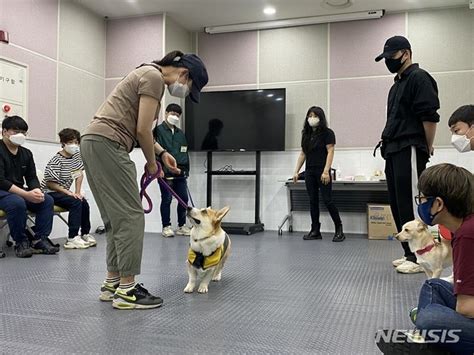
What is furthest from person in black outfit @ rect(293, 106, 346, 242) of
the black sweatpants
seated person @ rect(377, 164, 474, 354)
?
seated person @ rect(377, 164, 474, 354)

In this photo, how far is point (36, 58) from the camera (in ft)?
15.4

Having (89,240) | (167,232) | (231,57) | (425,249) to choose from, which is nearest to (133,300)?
(425,249)

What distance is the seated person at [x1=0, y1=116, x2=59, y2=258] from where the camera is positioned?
354cm

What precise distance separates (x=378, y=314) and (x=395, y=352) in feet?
2.08

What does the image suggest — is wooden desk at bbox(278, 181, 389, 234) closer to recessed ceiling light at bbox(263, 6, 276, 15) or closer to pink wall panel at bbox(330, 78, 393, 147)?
pink wall panel at bbox(330, 78, 393, 147)

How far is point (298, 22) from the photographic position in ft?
19.0

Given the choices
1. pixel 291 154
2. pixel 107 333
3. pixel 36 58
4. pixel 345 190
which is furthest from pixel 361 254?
pixel 36 58

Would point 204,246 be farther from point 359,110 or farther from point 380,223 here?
point 359,110

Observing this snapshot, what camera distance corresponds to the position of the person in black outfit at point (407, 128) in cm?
279

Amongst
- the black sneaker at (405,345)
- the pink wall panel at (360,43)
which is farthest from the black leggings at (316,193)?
the black sneaker at (405,345)

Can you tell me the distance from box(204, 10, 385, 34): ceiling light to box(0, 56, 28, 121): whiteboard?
2683mm

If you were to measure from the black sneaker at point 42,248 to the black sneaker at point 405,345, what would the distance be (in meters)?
3.00

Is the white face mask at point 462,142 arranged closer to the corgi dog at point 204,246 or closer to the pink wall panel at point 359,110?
the corgi dog at point 204,246

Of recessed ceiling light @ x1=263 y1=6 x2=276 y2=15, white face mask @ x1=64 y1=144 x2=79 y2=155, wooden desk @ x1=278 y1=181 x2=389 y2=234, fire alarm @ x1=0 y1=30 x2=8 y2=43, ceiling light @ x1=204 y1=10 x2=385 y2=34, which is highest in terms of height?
recessed ceiling light @ x1=263 y1=6 x2=276 y2=15
